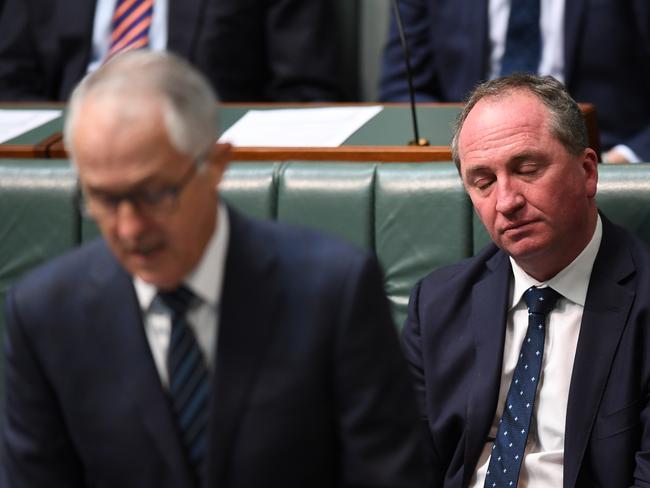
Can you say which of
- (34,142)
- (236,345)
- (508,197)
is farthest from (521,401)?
(34,142)

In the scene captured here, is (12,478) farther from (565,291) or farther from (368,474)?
(565,291)

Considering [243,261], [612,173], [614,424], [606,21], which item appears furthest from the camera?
[606,21]

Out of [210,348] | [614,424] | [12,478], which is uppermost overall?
[210,348]

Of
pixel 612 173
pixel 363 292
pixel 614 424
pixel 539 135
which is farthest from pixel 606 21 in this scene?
pixel 363 292

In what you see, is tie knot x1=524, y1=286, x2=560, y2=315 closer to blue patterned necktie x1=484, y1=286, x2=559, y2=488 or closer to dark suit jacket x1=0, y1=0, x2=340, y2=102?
blue patterned necktie x1=484, y1=286, x2=559, y2=488

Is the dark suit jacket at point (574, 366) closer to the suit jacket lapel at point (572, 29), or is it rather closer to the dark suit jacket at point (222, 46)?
the suit jacket lapel at point (572, 29)

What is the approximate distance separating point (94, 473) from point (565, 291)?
872mm

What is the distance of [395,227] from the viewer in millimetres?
2100

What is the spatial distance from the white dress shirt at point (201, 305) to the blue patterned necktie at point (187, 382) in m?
0.01

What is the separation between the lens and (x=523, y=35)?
9.66 feet

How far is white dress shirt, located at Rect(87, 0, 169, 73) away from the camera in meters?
3.15

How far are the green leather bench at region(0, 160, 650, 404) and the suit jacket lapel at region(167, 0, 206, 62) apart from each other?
3.25 ft

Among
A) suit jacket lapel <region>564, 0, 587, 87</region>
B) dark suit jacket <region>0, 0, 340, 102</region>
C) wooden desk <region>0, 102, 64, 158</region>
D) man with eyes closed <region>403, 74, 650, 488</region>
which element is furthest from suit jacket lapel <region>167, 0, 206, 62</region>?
man with eyes closed <region>403, 74, 650, 488</region>

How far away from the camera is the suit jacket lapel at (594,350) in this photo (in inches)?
69.1
